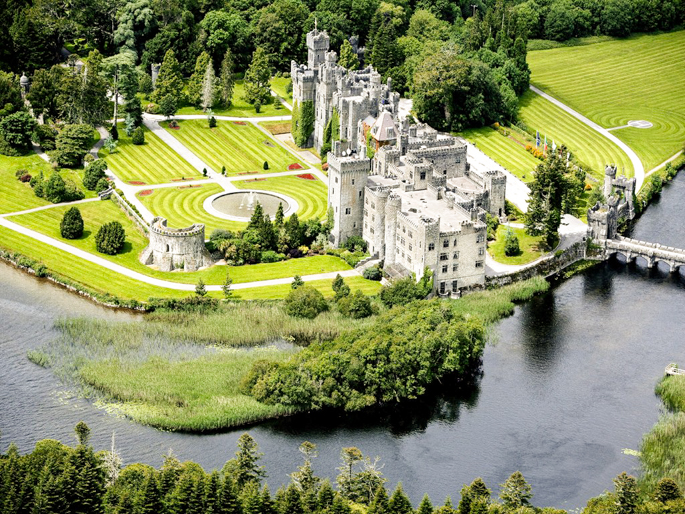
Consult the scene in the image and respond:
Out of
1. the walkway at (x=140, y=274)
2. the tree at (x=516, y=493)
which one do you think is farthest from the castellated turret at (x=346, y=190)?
the tree at (x=516, y=493)

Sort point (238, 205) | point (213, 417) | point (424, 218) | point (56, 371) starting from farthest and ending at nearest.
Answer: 1. point (238, 205)
2. point (424, 218)
3. point (56, 371)
4. point (213, 417)

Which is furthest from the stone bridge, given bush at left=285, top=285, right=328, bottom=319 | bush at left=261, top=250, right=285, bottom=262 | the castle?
bush at left=261, top=250, right=285, bottom=262

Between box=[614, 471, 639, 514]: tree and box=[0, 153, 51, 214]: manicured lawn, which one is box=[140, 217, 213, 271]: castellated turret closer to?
box=[0, 153, 51, 214]: manicured lawn

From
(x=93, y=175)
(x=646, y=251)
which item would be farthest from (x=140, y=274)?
(x=646, y=251)

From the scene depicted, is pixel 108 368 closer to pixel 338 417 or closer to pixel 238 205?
pixel 338 417

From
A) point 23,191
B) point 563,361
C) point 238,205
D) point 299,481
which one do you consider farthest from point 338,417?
point 23,191

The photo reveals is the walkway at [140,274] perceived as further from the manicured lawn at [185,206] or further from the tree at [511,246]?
the tree at [511,246]

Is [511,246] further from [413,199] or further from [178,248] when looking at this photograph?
[178,248]
